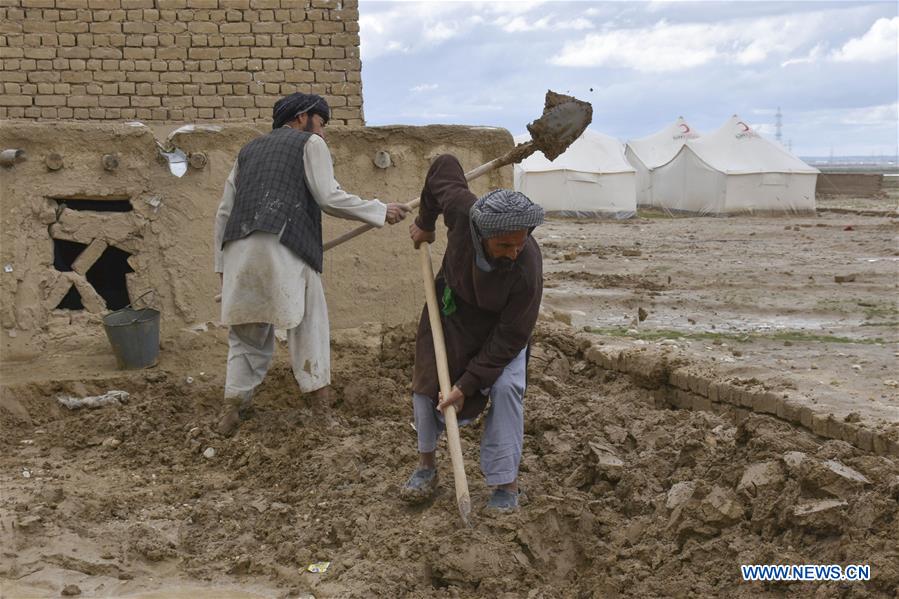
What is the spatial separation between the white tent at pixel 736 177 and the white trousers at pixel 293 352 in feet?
65.3

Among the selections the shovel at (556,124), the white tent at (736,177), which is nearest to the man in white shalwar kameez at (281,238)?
the shovel at (556,124)

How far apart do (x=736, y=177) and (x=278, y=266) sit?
66.6ft

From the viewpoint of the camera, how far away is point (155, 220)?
5.39 metres

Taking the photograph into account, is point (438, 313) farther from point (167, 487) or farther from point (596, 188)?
point (596, 188)

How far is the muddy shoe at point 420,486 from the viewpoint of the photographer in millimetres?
3533

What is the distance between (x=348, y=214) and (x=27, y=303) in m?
2.16

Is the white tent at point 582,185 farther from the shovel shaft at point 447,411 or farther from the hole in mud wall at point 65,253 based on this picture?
the shovel shaft at point 447,411

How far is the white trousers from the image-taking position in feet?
15.1

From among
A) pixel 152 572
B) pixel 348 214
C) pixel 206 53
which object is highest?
pixel 206 53

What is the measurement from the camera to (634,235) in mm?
17797

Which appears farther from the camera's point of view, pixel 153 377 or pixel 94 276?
pixel 94 276

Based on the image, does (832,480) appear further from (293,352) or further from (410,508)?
(293,352)

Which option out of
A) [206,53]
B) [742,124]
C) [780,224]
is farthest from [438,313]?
[742,124]

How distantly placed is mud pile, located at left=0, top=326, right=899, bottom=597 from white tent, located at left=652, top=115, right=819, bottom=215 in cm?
1932
